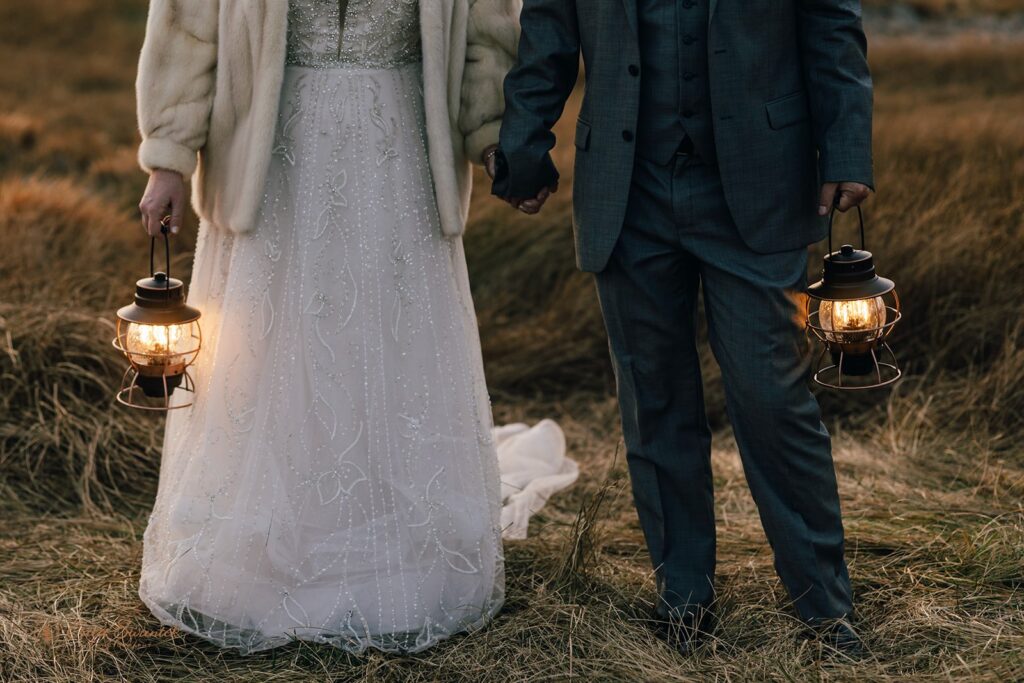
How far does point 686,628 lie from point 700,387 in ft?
2.06

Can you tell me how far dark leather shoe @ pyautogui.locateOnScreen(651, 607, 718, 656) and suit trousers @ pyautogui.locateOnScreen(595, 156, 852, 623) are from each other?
26 millimetres

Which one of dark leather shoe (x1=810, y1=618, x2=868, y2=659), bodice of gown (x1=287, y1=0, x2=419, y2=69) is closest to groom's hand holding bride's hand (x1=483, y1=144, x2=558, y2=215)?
bodice of gown (x1=287, y1=0, x2=419, y2=69)

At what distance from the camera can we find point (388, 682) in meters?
3.20

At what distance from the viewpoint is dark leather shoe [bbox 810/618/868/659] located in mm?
Answer: 3213

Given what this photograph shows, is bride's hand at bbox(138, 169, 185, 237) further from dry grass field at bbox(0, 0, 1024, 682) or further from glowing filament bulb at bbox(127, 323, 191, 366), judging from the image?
dry grass field at bbox(0, 0, 1024, 682)

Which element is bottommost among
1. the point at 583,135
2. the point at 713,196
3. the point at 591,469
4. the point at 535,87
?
the point at 591,469

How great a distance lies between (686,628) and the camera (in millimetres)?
3354

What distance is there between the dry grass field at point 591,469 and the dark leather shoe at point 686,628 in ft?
0.18

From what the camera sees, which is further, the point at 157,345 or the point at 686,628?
the point at 686,628

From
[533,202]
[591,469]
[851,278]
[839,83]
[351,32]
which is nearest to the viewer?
[839,83]

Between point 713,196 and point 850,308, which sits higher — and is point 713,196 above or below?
above

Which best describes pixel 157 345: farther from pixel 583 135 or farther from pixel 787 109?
pixel 787 109

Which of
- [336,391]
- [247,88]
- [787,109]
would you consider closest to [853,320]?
[787,109]

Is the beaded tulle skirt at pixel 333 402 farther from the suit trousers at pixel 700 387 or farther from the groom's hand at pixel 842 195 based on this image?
the groom's hand at pixel 842 195
